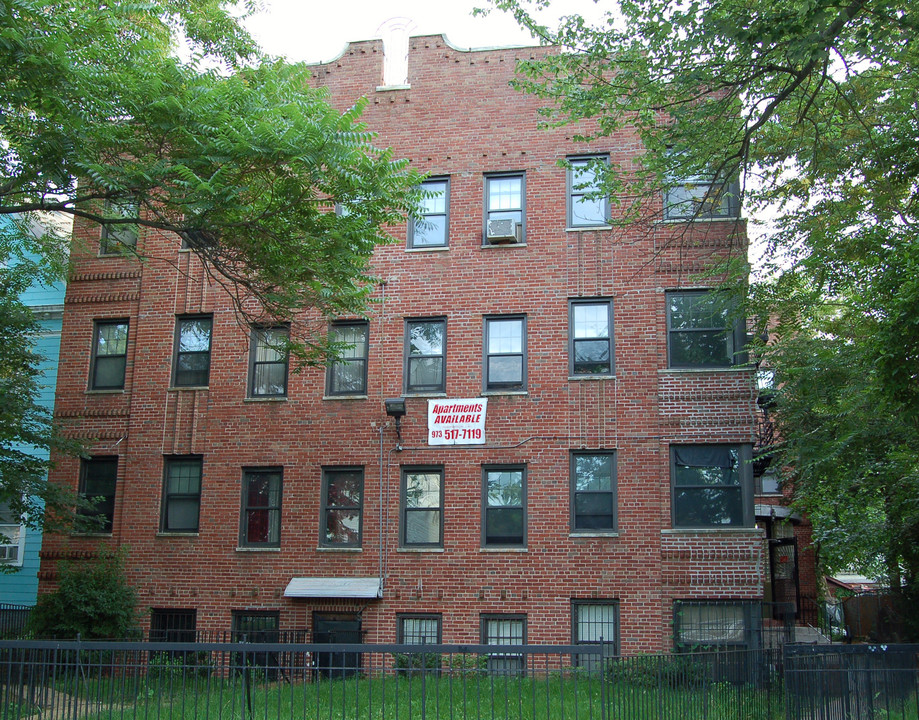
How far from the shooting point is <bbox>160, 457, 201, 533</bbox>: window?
1972 cm

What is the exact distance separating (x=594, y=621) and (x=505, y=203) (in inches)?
359

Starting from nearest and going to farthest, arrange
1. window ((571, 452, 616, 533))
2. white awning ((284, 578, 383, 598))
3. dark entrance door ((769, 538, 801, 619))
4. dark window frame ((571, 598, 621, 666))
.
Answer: dark window frame ((571, 598, 621, 666)) → white awning ((284, 578, 383, 598)) → window ((571, 452, 616, 533)) → dark entrance door ((769, 538, 801, 619))

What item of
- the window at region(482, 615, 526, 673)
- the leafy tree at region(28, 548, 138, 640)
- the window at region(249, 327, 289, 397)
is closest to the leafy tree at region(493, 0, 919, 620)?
the window at region(482, 615, 526, 673)

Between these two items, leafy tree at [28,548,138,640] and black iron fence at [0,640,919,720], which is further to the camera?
leafy tree at [28,548,138,640]

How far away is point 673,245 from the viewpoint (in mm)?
18688

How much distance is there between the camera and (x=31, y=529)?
20.2 meters

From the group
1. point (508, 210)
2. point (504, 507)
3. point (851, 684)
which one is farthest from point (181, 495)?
point (851, 684)

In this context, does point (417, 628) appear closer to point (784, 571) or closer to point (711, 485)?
point (711, 485)

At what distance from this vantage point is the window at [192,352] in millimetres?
20344

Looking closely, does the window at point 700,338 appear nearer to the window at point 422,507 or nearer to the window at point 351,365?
the window at point 422,507

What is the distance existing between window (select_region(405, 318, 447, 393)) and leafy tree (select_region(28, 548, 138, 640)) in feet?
24.0

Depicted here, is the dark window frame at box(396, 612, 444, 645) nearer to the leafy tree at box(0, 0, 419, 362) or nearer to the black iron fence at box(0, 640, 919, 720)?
the black iron fence at box(0, 640, 919, 720)

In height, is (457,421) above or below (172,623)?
above

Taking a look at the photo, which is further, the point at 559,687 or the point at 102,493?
the point at 102,493
